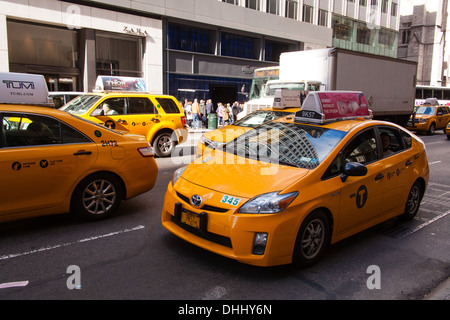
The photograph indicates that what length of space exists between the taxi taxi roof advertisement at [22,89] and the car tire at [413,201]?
17.9ft

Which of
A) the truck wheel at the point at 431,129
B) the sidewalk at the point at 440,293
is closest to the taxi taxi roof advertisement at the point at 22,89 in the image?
the sidewalk at the point at 440,293

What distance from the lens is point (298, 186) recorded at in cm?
392

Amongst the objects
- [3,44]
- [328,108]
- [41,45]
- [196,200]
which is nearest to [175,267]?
[196,200]

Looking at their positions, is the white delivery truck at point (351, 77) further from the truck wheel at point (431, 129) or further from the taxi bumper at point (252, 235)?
the taxi bumper at point (252, 235)

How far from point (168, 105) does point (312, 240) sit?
825 centimetres

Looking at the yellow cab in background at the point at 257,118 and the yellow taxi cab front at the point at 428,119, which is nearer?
the yellow cab in background at the point at 257,118

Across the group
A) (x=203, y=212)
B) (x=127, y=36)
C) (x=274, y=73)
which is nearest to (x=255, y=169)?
(x=203, y=212)

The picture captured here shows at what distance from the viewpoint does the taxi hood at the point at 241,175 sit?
3930mm

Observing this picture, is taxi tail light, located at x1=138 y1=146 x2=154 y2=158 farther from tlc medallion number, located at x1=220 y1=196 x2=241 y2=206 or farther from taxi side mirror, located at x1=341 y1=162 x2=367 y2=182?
taxi side mirror, located at x1=341 y1=162 x2=367 y2=182

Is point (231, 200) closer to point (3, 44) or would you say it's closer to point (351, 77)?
point (351, 77)

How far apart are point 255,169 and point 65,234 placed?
2.58 meters

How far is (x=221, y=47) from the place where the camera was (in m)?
27.6

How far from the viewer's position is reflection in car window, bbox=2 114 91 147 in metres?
4.67

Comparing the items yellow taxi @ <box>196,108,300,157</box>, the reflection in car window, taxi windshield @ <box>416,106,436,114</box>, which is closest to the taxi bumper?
the reflection in car window
